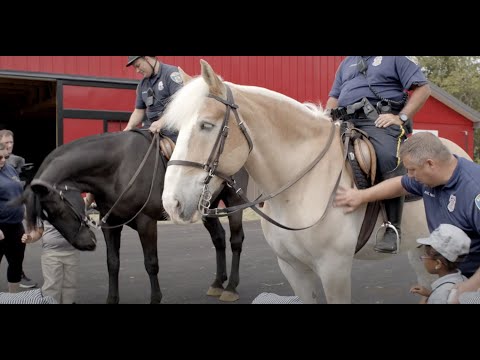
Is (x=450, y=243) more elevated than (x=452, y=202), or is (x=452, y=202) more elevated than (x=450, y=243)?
(x=452, y=202)

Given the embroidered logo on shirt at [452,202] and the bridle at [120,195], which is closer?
the embroidered logo on shirt at [452,202]

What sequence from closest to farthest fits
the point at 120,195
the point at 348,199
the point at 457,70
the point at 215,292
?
1. the point at 348,199
2. the point at 120,195
3. the point at 215,292
4. the point at 457,70

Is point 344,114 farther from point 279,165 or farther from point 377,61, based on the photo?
point 279,165

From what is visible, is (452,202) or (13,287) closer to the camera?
(452,202)

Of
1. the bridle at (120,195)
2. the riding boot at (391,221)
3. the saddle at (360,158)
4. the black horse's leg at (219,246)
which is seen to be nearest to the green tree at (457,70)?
the saddle at (360,158)

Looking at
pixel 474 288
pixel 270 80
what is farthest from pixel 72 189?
pixel 270 80

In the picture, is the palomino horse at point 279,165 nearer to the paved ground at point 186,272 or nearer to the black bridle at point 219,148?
the black bridle at point 219,148

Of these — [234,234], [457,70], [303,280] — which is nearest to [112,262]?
[234,234]

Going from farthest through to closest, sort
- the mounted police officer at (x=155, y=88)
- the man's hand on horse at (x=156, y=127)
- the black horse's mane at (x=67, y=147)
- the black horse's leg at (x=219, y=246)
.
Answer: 1. the black horse's leg at (x=219, y=246)
2. the mounted police officer at (x=155, y=88)
3. the man's hand on horse at (x=156, y=127)
4. the black horse's mane at (x=67, y=147)

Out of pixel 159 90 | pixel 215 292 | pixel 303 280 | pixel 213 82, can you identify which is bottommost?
pixel 215 292

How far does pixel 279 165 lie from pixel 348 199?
0.44 metres

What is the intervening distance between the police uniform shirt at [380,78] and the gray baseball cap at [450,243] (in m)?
1.25

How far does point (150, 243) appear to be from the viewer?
4031mm

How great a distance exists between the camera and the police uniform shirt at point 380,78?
9.29 feet
